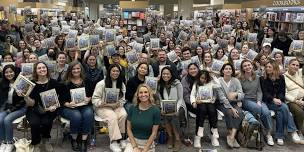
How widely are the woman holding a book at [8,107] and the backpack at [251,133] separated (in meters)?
3.01

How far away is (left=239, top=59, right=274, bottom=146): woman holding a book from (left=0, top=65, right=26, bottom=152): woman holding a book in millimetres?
3122

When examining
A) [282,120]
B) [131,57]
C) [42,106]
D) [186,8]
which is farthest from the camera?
[186,8]

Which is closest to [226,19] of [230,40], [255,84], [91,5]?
[230,40]

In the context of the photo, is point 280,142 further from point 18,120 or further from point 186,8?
point 186,8

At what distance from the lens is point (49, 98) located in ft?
15.4

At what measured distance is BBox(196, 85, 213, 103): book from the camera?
5086 millimetres

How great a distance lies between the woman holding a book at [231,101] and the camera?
201 inches

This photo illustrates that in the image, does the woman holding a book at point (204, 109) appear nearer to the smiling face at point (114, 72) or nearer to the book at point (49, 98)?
the smiling face at point (114, 72)

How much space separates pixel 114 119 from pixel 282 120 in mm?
2387

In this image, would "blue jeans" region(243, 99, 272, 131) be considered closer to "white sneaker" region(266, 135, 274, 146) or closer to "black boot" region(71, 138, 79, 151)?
"white sneaker" region(266, 135, 274, 146)

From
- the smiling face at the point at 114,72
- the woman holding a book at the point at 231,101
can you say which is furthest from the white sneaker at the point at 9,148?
the woman holding a book at the point at 231,101

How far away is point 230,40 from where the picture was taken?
8680 mm

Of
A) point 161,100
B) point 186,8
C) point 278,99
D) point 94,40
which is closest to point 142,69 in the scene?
point 161,100

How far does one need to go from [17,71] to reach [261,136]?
362cm
